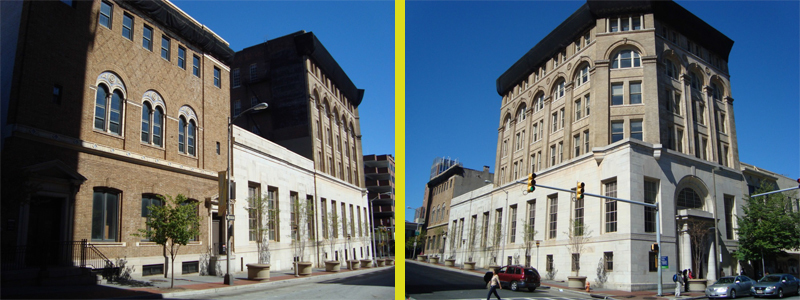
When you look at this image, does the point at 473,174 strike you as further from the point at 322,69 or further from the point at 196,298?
the point at 196,298

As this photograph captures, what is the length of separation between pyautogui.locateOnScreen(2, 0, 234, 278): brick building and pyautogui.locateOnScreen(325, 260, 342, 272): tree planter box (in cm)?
768

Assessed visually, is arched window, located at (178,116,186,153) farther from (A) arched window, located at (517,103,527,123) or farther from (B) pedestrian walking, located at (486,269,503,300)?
(B) pedestrian walking, located at (486,269,503,300)

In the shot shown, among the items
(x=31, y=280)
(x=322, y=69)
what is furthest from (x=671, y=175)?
(x=31, y=280)

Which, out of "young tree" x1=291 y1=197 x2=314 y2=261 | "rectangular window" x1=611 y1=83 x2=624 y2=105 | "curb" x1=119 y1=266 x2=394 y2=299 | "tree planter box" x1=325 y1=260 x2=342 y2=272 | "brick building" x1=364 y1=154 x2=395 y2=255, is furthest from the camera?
"young tree" x1=291 y1=197 x2=314 y2=261

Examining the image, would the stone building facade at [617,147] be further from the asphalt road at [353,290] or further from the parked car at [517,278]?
the asphalt road at [353,290]

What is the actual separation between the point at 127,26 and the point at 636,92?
17.3 meters

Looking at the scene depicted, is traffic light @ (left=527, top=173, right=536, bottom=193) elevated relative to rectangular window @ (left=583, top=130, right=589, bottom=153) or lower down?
lower down

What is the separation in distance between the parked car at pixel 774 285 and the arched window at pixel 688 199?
14.5 ft

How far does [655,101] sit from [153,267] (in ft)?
71.3

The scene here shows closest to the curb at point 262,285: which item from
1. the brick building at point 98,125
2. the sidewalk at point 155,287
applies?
the sidewalk at point 155,287

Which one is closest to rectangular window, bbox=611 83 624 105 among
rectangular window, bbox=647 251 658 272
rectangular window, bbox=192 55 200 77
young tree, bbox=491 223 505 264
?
young tree, bbox=491 223 505 264

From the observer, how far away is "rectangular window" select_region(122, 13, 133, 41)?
707 inches

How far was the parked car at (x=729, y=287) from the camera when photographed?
63.0 feet

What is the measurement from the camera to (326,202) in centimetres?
2570
